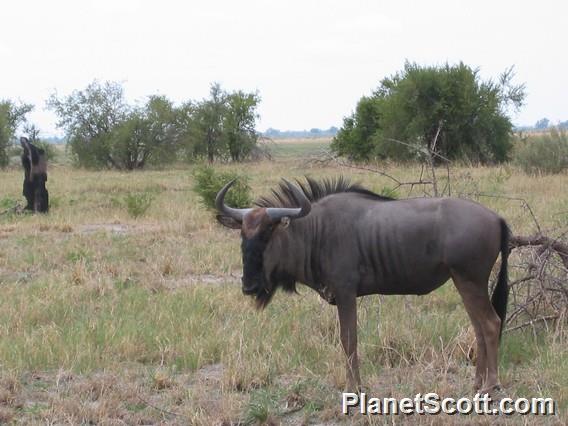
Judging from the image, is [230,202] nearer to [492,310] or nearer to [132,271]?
[132,271]

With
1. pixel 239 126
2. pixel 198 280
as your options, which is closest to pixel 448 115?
pixel 239 126

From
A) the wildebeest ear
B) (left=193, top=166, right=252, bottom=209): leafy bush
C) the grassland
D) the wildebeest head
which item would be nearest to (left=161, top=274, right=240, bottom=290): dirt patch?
the grassland

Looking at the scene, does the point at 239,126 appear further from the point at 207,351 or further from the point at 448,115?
the point at 207,351

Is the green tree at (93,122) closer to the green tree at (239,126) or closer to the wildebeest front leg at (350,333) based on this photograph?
the green tree at (239,126)

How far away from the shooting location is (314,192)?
4879mm

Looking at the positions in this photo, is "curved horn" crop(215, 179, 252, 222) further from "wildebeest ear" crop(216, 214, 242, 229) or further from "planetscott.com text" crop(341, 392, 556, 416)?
"planetscott.com text" crop(341, 392, 556, 416)

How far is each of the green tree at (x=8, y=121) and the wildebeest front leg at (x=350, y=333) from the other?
3403cm

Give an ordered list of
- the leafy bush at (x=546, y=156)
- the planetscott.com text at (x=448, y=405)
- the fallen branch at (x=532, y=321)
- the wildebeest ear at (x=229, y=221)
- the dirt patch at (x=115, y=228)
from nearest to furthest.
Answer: the planetscott.com text at (x=448, y=405)
the wildebeest ear at (x=229, y=221)
the fallen branch at (x=532, y=321)
the dirt patch at (x=115, y=228)
the leafy bush at (x=546, y=156)

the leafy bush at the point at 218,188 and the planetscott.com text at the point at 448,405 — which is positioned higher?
the leafy bush at the point at 218,188

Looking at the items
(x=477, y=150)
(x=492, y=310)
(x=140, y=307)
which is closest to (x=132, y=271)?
(x=140, y=307)

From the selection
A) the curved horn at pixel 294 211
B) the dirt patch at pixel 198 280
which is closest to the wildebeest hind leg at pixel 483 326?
the curved horn at pixel 294 211

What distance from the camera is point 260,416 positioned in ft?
14.0

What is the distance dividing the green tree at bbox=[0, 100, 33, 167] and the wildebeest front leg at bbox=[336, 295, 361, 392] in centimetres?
3403

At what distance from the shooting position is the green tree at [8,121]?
3541 centimetres
